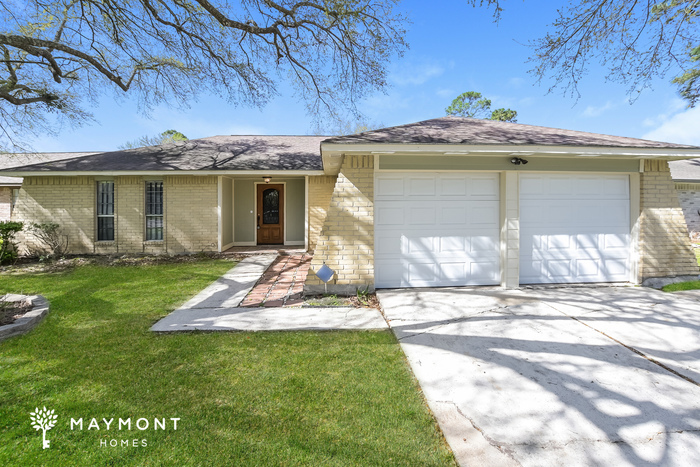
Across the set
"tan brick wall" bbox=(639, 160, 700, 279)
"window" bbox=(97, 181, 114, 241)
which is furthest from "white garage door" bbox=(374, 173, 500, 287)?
"window" bbox=(97, 181, 114, 241)

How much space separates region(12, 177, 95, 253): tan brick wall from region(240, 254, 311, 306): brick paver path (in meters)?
7.01

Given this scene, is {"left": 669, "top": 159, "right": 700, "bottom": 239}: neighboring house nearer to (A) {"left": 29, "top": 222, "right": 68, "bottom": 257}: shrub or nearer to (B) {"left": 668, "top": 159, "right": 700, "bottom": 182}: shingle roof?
(B) {"left": 668, "top": 159, "right": 700, "bottom": 182}: shingle roof

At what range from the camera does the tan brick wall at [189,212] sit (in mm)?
10648

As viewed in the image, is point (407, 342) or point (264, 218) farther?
point (264, 218)

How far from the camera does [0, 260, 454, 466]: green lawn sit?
2047 mm

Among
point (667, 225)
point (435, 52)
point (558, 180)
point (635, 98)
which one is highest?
point (435, 52)

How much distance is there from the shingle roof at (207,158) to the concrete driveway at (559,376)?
7.58 m

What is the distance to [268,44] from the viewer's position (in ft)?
30.2

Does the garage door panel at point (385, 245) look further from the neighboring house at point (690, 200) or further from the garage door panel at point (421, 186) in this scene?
the neighboring house at point (690, 200)

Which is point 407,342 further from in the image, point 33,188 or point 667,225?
point 33,188

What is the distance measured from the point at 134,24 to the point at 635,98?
12.9m

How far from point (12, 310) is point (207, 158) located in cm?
773

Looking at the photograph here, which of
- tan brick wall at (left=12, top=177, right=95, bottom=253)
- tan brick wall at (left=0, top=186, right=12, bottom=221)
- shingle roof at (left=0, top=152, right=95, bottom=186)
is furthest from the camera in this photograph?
shingle roof at (left=0, top=152, right=95, bottom=186)

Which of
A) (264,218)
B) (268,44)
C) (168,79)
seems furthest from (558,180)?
(168,79)
